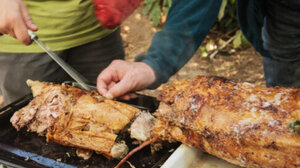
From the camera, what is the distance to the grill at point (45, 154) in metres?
2.02

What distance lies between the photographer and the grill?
2.02m

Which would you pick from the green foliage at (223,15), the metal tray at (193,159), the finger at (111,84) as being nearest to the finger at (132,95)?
the finger at (111,84)

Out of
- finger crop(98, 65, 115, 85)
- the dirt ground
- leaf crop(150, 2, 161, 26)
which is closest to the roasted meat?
finger crop(98, 65, 115, 85)

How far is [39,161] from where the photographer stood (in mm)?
2062

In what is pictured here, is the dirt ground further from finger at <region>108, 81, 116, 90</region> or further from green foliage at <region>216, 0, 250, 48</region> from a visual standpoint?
finger at <region>108, 81, 116, 90</region>

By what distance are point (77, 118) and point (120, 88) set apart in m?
0.43

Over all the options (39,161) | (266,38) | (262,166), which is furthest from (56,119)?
(266,38)

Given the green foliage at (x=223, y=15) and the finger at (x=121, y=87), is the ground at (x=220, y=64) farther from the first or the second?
the finger at (x=121, y=87)

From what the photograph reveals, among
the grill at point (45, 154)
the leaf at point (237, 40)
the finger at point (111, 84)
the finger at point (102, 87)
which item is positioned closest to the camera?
the grill at point (45, 154)

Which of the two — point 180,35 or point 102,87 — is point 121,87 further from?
point 180,35

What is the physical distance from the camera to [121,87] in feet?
7.62

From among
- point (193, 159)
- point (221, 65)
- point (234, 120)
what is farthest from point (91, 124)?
point (221, 65)

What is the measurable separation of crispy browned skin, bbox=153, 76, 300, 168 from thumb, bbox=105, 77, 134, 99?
0.46 metres

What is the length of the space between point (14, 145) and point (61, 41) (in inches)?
50.6
